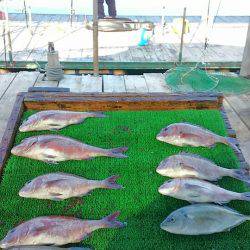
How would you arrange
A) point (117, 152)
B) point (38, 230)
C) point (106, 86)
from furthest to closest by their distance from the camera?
point (106, 86)
point (117, 152)
point (38, 230)

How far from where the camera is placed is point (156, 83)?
6.69 meters

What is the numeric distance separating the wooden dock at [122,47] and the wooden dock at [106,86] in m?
2.15

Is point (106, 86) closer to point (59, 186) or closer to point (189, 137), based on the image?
point (189, 137)

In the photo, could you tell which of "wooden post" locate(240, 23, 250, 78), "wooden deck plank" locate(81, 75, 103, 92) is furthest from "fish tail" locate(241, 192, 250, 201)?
"wooden post" locate(240, 23, 250, 78)

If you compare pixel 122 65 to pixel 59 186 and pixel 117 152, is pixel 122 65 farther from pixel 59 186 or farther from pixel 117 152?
pixel 59 186

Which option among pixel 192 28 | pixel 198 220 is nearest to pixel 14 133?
pixel 198 220

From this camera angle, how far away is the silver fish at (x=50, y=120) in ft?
12.5

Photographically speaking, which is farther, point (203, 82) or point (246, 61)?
point (246, 61)

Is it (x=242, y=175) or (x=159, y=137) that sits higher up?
(x=159, y=137)

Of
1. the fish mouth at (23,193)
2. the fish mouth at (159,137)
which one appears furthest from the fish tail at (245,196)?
the fish mouth at (23,193)

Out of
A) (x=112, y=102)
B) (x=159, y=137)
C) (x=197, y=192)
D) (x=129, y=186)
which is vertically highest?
(x=112, y=102)

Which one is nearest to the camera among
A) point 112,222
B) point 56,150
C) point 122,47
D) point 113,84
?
point 112,222

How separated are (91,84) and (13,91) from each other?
1440 millimetres

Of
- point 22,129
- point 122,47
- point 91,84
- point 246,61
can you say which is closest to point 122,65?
point 122,47
